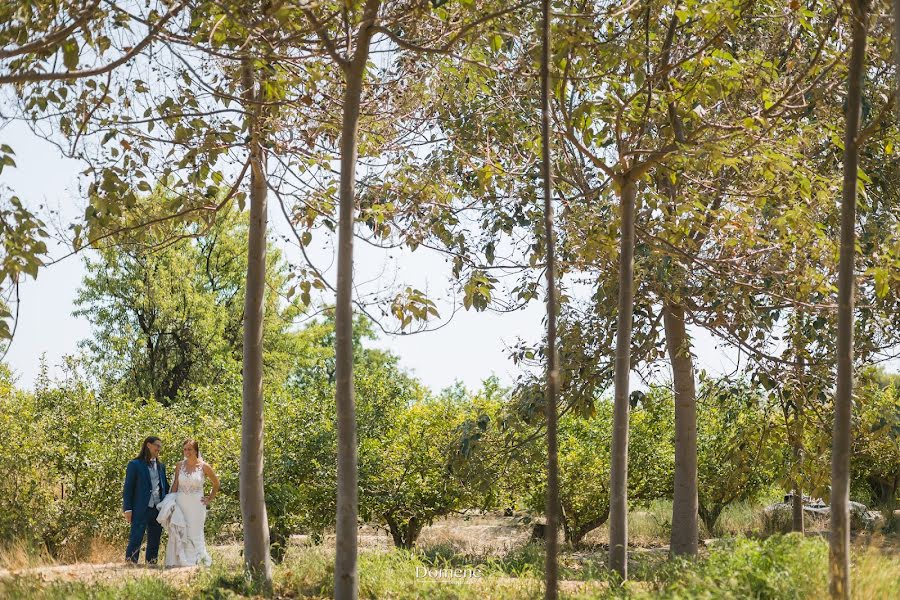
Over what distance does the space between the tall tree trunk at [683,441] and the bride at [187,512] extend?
224 inches

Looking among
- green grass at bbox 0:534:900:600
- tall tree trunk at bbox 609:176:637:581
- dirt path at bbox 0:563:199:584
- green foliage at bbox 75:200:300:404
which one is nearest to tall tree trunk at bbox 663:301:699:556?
green grass at bbox 0:534:900:600

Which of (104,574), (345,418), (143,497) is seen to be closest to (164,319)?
(143,497)

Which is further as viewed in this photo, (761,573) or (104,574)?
(104,574)

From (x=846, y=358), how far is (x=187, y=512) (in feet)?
26.1

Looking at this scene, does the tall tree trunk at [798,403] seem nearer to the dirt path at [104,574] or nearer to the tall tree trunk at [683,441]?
the tall tree trunk at [683,441]

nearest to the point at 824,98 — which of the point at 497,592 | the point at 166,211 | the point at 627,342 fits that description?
the point at 627,342

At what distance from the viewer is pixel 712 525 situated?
1861 centimetres

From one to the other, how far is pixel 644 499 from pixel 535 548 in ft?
23.7

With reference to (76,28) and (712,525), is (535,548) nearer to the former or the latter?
(76,28)

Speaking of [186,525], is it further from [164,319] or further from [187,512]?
[164,319]

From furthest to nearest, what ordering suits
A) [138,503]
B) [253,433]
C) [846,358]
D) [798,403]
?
1. [138,503]
2. [798,403]
3. [253,433]
4. [846,358]

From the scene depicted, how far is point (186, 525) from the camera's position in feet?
36.3

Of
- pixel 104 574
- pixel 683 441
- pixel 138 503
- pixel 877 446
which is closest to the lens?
pixel 104 574

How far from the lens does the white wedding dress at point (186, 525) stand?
11.0m
